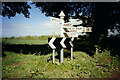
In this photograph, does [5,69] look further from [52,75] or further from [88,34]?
[88,34]

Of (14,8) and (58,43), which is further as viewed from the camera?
(14,8)

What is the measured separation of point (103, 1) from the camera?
42.9 ft

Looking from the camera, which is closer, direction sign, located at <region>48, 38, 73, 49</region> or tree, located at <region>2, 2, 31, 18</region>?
direction sign, located at <region>48, 38, 73, 49</region>

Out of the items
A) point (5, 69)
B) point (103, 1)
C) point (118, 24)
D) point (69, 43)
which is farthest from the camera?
point (118, 24)

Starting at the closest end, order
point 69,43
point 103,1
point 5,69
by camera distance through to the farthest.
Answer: point 5,69, point 69,43, point 103,1

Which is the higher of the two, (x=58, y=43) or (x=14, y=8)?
(x=14, y=8)

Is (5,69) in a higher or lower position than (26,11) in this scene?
lower

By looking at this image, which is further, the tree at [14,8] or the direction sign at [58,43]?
the tree at [14,8]

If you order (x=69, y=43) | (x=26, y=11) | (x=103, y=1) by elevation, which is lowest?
(x=69, y=43)

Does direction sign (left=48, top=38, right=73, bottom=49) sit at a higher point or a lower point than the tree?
lower

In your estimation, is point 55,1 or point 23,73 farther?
point 55,1

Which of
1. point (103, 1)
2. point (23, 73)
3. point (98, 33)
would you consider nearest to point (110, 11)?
point (103, 1)

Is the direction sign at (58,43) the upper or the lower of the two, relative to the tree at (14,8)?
lower

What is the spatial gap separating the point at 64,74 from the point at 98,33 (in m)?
7.84
